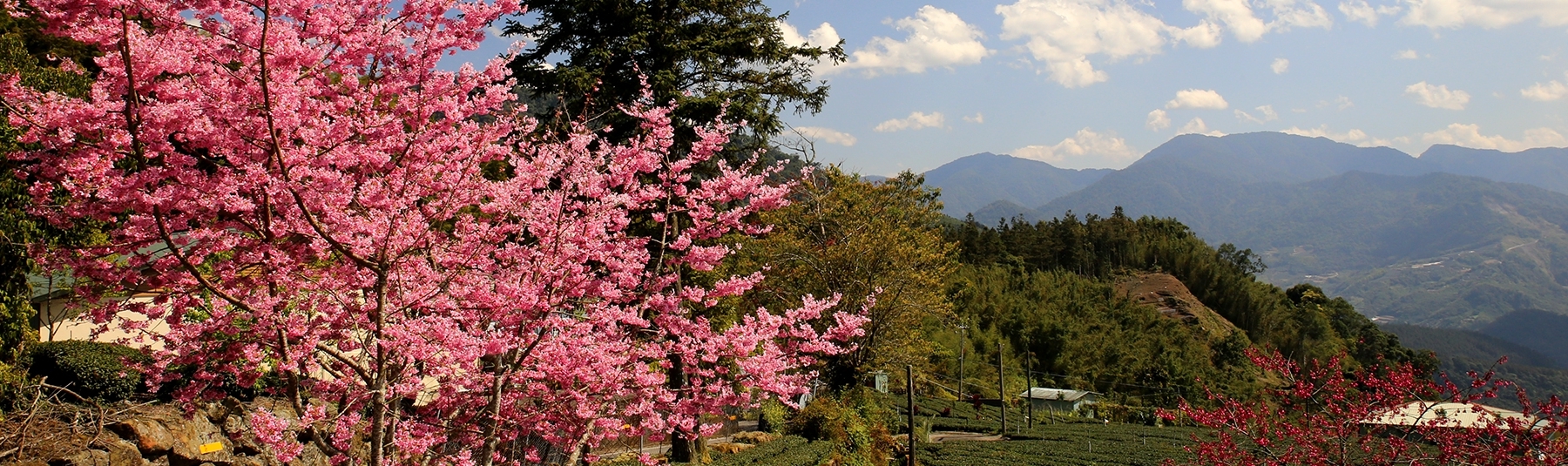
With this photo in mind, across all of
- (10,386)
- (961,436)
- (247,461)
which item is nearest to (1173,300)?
(961,436)

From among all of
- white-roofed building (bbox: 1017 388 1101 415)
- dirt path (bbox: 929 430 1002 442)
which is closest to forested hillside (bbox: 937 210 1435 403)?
white-roofed building (bbox: 1017 388 1101 415)

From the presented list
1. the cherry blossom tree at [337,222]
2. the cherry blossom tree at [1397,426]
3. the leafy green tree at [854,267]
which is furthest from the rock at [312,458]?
the cherry blossom tree at [1397,426]

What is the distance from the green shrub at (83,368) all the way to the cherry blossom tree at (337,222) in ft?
23.5

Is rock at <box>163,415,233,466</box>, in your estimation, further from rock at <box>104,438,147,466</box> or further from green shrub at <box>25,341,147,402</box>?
green shrub at <box>25,341,147,402</box>

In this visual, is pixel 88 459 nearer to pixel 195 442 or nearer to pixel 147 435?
pixel 147 435

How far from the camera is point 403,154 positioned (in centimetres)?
429

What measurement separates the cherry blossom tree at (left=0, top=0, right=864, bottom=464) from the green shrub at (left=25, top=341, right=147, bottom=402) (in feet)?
23.5

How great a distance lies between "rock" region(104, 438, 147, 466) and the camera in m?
8.62

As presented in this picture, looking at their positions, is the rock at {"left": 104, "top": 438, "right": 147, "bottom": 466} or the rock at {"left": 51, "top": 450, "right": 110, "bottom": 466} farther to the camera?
the rock at {"left": 104, "top": 438, "right": 147, "bottom": 466}

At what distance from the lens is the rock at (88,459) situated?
8094 mm

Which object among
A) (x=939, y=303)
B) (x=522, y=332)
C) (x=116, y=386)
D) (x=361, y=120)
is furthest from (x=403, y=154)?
(x=939, y=303)

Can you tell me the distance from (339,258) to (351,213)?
1.49 ft

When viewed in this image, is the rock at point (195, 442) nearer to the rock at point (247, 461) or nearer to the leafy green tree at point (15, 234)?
the rock at point (247, 461)

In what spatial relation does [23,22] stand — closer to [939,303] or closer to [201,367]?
[201,367]
